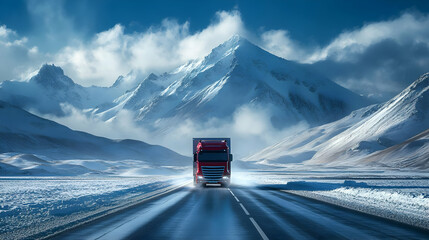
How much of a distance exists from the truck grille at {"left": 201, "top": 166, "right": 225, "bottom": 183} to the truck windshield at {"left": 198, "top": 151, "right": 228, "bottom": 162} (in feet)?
2.00

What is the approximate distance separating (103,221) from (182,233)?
4.28 meters

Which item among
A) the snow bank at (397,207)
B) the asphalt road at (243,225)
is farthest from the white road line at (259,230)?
the snow bank at (397,207)

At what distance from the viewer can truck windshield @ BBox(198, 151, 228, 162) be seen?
3984cm

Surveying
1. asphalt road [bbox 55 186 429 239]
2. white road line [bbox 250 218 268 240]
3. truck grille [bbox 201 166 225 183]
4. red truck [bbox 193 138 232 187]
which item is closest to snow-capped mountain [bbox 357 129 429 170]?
red truck [bbox 193 138 232 187]

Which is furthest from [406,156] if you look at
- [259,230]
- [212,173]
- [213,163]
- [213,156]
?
[259,230]

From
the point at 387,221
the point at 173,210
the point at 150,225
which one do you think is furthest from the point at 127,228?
the point at 387,221

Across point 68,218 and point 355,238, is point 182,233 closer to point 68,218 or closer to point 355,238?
point 355,238

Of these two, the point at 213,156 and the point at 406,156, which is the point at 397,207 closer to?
the point at 213,156

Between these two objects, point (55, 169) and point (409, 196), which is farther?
point (55, 169)

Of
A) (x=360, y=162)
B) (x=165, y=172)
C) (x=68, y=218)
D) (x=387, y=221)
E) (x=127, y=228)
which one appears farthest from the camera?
(x=360, y=162)

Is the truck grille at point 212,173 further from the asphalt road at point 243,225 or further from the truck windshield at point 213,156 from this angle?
the asphalt road at point 243,225

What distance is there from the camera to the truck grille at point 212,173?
39.8 metres

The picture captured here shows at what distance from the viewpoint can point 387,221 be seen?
16.6 m

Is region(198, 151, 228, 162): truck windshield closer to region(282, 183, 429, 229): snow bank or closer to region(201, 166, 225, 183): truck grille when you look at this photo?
region(201, 166, 225, 183): truck grille
